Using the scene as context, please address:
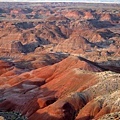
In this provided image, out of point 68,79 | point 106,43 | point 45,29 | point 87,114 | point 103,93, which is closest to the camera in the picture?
point 87,114

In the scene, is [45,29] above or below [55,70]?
below

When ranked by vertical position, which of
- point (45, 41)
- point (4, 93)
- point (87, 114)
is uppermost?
point (87, 114)

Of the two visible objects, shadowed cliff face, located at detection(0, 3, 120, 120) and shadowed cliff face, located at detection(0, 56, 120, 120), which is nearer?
shadowed cliff face, located at detection(0, 56, 120, 120)

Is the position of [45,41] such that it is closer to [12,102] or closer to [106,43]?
[106,43]

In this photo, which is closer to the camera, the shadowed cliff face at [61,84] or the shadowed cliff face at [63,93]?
the shadowed cliff face at [63,93]

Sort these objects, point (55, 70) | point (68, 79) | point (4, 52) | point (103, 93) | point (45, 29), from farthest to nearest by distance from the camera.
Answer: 1. point (45, 29)
2. point (4, 52)
3. point (55, 70)
4. point (68, 79)
5. point (103, 93)

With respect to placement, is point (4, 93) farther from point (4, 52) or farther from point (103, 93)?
point (4, 52)

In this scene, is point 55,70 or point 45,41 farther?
point 45,41

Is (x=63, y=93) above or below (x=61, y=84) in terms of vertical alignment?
above

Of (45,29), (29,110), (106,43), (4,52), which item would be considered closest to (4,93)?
(29,110)

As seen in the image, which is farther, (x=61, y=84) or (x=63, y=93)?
(x=61, y=84)

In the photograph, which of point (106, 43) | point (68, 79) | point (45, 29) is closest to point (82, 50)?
point (106, 43)
